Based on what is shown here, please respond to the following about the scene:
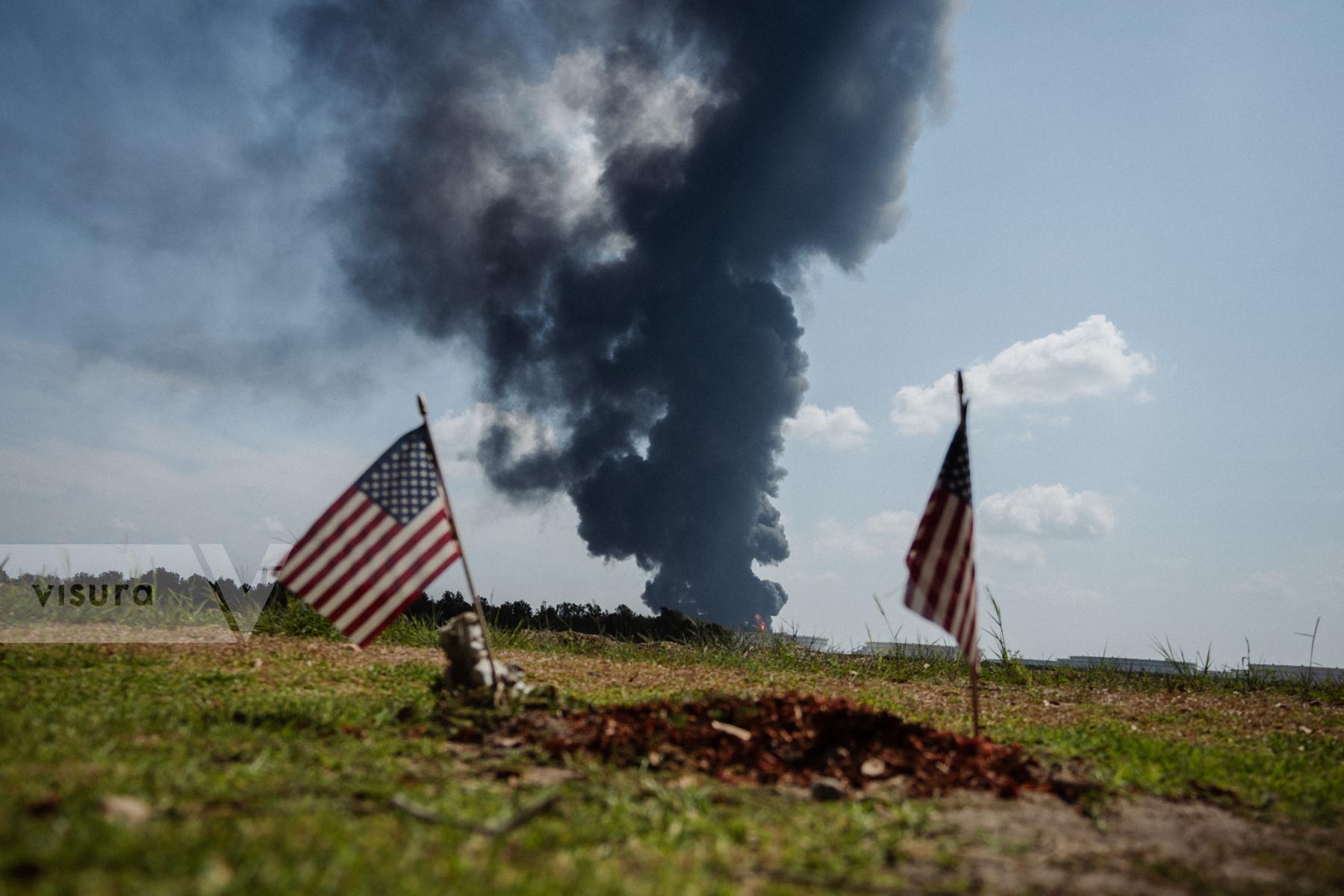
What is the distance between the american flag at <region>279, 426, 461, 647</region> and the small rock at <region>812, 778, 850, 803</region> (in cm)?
339

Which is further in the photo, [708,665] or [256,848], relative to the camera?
[708,665]

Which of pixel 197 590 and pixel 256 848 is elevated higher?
pixel 197 590

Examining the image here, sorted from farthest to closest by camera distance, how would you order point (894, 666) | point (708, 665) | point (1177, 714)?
point (894, 666), point (708, 665), point (1177, 714)

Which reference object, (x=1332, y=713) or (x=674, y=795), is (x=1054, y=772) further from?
(x=1332, y=713)

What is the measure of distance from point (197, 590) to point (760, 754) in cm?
1107

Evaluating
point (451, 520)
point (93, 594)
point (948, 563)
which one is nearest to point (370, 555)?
point (451, 520)

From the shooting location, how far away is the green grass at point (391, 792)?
11.1ft

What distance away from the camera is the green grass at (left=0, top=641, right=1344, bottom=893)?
3.39 m

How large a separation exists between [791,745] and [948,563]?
1941mm

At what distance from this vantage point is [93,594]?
12984 millimetres

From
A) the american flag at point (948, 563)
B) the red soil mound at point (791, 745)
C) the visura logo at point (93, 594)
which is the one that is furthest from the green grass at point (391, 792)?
the visura logo at point (93, 594)

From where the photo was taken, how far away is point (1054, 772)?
6340mm

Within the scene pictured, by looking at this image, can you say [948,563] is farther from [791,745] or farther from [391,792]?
[391,792]

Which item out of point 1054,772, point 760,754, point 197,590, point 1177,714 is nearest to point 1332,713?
point 1177,714
